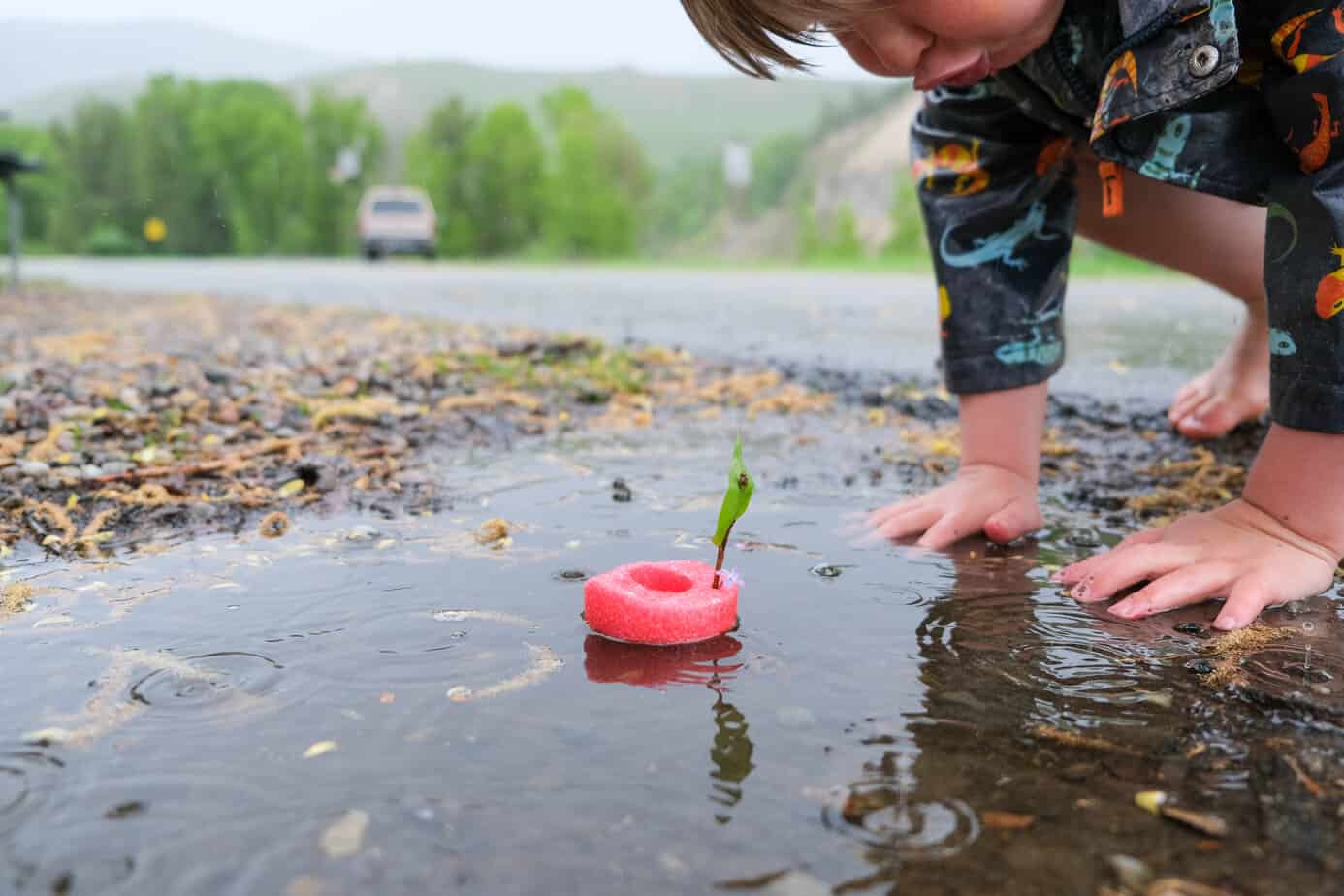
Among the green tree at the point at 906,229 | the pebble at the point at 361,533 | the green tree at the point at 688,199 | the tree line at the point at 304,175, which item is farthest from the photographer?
the green tree at the point at 688,199

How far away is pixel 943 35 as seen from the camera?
5.57 ft

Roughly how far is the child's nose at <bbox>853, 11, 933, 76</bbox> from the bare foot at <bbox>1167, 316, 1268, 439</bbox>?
1.65 metres

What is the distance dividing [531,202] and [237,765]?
52.2 m

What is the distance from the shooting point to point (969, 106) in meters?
2.32

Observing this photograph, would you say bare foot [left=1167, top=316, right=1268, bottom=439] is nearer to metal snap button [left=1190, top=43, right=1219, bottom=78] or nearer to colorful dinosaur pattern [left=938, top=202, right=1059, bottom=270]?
colorful dinosaur pattern [left=938, top=202, right=1059, bottom=270]

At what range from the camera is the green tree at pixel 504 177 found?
167 feet

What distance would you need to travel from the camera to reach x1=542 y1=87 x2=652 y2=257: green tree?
4900cm

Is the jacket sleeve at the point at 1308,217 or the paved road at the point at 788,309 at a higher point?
the jacket sleeve at the point at 1308,217

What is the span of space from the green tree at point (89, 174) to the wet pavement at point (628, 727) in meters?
55.8

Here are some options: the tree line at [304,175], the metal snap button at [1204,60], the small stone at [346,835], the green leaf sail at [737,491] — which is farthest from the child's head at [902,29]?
the tree line at [304,175]

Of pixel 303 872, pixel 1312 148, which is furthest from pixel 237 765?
pixel 1312 148

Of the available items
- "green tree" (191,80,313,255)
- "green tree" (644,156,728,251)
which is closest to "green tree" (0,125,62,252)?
"green tree" (191,80,313,255)

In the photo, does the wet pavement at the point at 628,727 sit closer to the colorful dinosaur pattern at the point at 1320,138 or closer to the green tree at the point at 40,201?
the colorful dinosaur pattern at the point at 1320,138

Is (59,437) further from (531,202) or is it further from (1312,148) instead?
(531,202)
